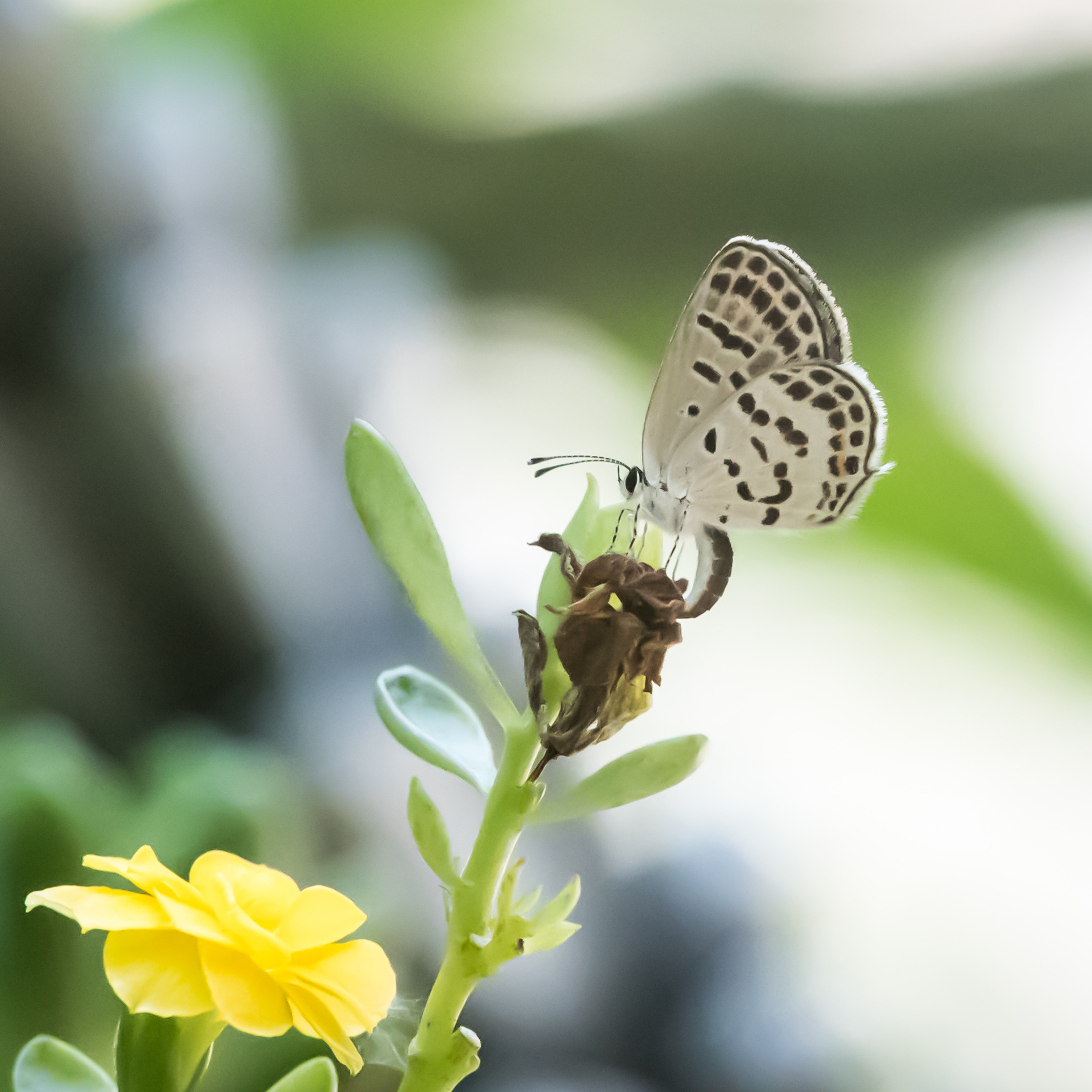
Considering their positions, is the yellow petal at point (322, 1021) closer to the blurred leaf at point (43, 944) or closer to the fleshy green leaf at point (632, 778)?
the fleshy green leaf at point (632, 778)

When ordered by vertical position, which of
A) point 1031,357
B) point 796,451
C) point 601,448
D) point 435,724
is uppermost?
point 1031,357

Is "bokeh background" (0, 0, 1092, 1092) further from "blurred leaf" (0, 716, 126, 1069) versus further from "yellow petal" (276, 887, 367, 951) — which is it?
"yellow petal" (276, 887, 367, 951)

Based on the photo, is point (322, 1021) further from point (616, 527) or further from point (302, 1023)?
point (616, 527)

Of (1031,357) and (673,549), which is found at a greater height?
(1031,357)

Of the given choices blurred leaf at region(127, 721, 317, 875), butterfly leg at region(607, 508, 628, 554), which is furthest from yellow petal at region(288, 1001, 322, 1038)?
blurred leaf at region(127, 721, 317, 875)

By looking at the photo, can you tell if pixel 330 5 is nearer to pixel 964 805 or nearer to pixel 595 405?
pixel 595 405

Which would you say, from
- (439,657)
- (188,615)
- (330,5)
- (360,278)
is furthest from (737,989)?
(330,5)

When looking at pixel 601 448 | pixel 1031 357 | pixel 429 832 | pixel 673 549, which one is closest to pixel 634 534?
pixel 673 549

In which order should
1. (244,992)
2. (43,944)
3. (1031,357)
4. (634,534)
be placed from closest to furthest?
(244,992), (634,534), (43,944), (1031,357)
